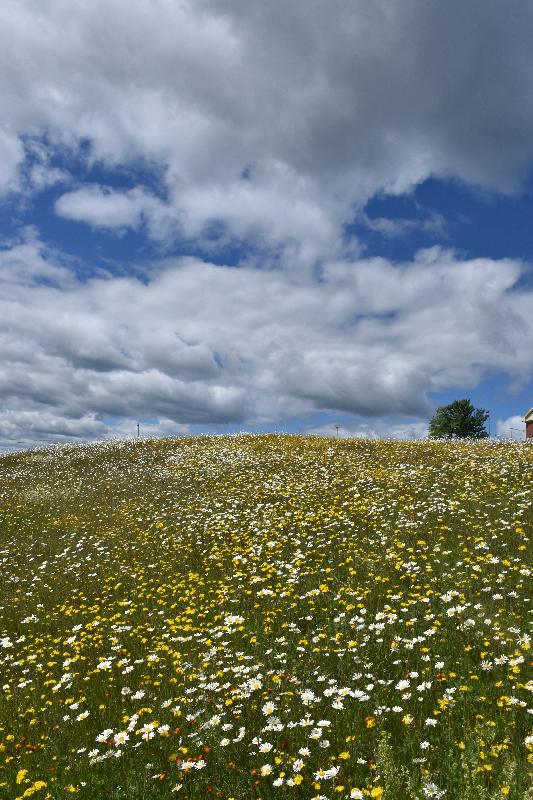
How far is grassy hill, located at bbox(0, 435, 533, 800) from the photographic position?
5652mm

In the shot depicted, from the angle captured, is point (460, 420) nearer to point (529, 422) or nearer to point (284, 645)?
point (529, 422)

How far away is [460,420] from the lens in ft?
265

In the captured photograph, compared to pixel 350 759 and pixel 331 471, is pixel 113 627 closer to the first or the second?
pixel 350 759

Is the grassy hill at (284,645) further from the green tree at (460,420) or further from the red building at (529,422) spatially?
the green tree at (460,420)

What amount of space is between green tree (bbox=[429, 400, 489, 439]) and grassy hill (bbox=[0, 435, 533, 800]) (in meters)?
62.6

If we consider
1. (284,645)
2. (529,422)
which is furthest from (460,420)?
(284,645)

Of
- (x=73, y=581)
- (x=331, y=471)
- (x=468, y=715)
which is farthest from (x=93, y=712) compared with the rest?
(x=331, y=471)

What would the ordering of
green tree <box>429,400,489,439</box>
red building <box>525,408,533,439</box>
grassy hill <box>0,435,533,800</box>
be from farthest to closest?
green tree <box>429,400,489,439</box>, red building <box>525,408,533,439</box>, grassy hill <box>0,435,533,800</box>

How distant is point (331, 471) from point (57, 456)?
101ft

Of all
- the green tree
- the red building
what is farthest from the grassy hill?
the green tree

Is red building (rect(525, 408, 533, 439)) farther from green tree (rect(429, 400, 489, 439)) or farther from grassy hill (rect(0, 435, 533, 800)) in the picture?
grassy hill (rect(0, 435, 533, 800))

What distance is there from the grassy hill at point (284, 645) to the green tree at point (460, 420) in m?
62.6

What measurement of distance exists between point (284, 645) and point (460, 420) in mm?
78268

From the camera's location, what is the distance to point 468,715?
6172mm
